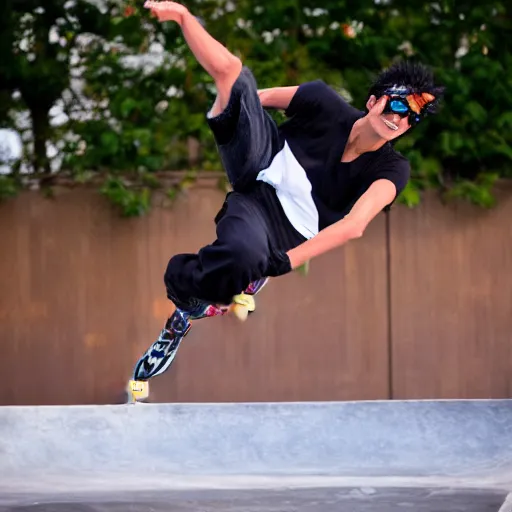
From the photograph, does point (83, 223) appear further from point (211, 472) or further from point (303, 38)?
point (211, 472)

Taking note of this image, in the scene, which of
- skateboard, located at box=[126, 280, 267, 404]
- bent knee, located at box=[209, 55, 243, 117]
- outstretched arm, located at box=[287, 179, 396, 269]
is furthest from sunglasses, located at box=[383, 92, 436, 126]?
skateboard, located at box=[126, 280, 267, 404]

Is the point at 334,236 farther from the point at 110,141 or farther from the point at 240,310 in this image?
the point at 110,141

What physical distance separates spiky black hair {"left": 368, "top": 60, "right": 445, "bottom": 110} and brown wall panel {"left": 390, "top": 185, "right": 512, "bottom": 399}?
379cm

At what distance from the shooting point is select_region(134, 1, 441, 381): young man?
366 centimetres

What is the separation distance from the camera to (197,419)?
14.1ft

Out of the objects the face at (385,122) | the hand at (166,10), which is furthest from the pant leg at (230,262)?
the hand at (166,10)

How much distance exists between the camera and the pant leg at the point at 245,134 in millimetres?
3566

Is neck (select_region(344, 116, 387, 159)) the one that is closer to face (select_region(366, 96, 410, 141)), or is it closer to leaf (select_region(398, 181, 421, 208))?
face (select_region(366, 96, 410, 141))

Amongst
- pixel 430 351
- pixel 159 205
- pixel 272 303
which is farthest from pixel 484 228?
pixel 159 205

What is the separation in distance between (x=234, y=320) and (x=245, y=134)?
3.86 meters

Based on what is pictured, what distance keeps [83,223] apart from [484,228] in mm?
2913

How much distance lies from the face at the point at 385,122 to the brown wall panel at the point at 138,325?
373 cm

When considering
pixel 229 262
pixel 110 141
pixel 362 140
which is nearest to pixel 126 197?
pixel 110 141

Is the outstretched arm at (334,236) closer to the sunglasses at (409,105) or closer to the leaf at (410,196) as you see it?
the sunglasses at (409,105)
